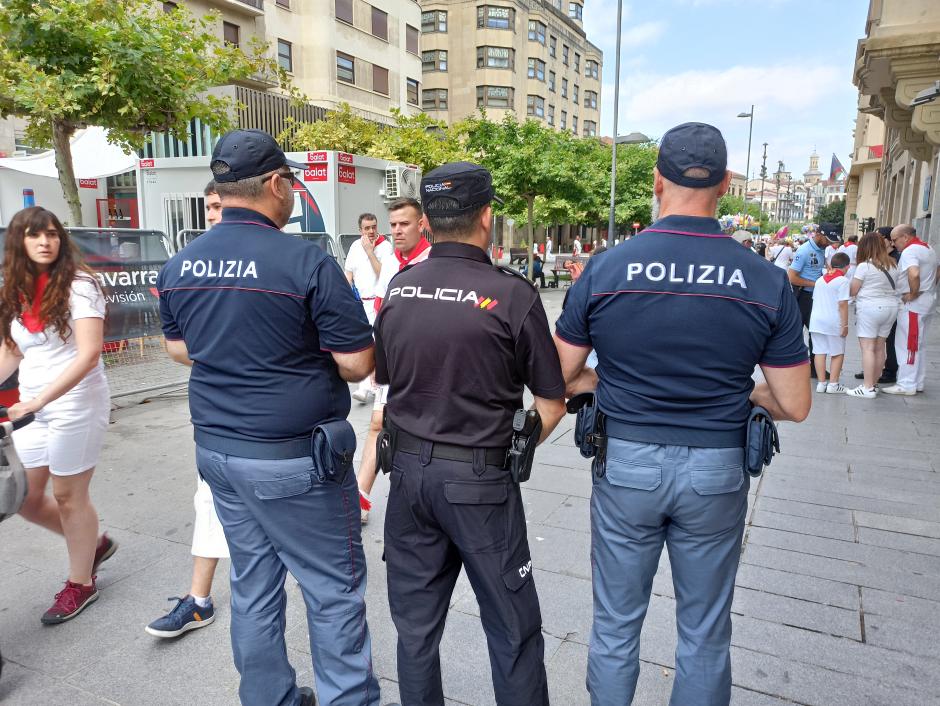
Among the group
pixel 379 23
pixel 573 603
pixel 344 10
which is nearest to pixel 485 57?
pixel 379 23

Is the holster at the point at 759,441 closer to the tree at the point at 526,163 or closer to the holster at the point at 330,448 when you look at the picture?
the holster at the point at 330,448

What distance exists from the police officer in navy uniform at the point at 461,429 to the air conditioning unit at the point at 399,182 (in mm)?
10744

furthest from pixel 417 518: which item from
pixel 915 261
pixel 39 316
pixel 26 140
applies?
pixel 26 140

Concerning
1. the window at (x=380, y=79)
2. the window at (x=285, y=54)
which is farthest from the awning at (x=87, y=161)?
the window at (x=380, y=79)

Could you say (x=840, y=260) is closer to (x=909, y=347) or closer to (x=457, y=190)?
(x=909, y=347)

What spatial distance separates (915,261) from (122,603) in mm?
7924

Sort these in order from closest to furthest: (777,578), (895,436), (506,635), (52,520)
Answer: (506,635), (52,520), (777,578), (895,436)

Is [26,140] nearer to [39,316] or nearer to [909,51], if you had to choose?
[39,316]

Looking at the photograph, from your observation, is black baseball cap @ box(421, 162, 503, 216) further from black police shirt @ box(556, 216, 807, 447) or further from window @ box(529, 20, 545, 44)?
window @ box(529, 20, 545, 44)

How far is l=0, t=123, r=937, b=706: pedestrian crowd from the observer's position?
2.06 metres

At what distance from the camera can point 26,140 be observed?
33.0 ft

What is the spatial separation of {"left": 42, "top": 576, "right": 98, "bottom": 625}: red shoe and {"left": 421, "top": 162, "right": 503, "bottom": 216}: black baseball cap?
2584mm

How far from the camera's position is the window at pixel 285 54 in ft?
99.6

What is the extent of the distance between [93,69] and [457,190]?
7.93m
